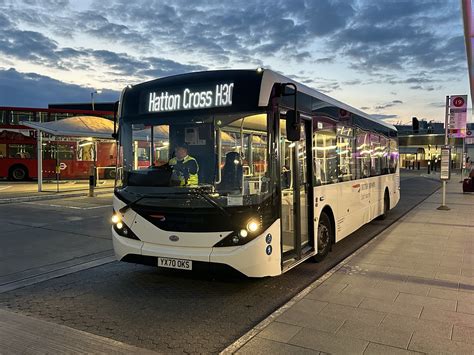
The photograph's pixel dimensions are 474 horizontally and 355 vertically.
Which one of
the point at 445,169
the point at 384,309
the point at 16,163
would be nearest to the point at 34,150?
the point at 16,163

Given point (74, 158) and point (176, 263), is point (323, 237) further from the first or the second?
point (74, 158)

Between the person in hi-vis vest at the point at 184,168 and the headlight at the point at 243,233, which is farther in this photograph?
the person in hi-vis vest at the point at 184,168

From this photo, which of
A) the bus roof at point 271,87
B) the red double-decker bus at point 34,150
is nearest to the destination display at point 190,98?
the bus roof at point 271,87

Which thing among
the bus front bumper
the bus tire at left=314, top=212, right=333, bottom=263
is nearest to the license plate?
the bus front bumper

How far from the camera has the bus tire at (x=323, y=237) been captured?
23.5 feet

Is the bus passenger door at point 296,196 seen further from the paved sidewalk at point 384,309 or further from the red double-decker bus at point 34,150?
the red double-decker bus at point 34,150

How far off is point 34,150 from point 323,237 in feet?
81.4

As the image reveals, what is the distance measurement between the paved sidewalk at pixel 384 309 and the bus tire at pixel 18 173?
25.1 meters

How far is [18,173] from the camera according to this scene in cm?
2752

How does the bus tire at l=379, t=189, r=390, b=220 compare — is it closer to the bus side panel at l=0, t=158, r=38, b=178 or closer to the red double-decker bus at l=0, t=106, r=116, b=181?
the red double-decker bus at l=0, t=106, r=116, b=181

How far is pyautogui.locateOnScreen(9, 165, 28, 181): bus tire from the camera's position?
27.3 metres

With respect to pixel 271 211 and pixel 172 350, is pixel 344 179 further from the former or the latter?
pixel 172 350

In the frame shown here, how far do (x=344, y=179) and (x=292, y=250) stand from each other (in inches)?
107

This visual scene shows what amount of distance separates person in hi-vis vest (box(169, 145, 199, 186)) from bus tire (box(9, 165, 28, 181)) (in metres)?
25.1
